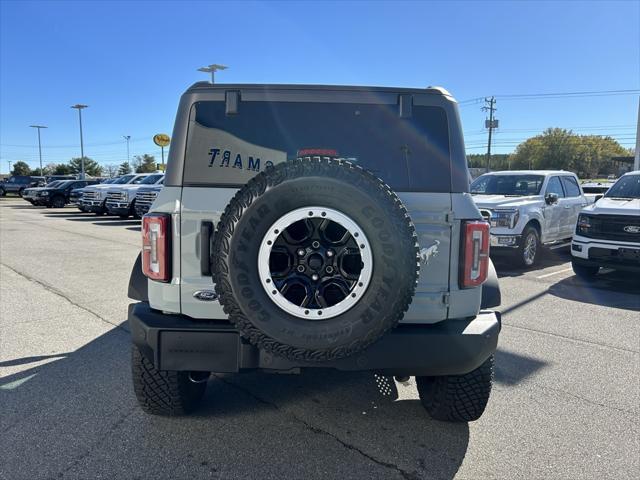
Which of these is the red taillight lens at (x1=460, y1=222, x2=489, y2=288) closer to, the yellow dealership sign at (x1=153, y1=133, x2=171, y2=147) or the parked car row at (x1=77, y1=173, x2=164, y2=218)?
the parked car row at (x1=77, y1=173, x2=164, y2=218)

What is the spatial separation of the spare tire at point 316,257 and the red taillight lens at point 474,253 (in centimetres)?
51

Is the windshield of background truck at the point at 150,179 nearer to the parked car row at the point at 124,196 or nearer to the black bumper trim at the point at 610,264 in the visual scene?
the parked car row at the point at 124,196

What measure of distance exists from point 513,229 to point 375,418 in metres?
6.50

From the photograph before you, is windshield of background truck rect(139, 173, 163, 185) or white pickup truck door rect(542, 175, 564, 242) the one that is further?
windshield of background truck rect(139, 173, 163, 185)

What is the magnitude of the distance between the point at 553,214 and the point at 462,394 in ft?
25.9

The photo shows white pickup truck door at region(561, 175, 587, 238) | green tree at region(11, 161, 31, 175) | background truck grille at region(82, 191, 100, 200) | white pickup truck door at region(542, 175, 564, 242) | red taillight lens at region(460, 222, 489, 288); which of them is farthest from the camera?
green tree at region(11, 161, 31, 175)

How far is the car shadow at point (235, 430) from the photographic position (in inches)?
104

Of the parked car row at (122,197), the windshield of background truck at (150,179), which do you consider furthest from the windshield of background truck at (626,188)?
the windshield of background truck at (150,179)

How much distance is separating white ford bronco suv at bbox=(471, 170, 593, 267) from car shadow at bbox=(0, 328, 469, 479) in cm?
549

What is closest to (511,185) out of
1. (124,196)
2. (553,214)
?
(553,214)

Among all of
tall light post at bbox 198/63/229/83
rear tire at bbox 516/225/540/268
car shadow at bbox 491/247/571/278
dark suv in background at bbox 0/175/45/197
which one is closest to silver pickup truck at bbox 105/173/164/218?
tall light post at bbox 198/63/229/83

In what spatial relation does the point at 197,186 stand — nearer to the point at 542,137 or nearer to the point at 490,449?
the point at 490,449

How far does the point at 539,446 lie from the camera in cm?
292

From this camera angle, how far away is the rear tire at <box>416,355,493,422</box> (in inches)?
117
